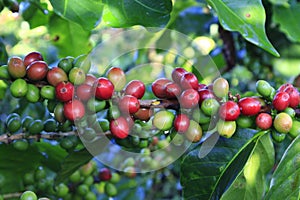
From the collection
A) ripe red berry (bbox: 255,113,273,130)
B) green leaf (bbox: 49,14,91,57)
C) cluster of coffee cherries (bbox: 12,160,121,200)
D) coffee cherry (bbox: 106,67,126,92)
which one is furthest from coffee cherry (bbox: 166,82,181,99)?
green leaf (bbox: 49,14,91,57)

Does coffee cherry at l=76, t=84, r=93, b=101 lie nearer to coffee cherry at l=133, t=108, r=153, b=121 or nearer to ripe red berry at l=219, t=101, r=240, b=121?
coffee cherry at l=133, t=108, r=153, b=121

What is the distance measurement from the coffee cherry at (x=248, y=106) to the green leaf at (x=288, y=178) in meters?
0.12

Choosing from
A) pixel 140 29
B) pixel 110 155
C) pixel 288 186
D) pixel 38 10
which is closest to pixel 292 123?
pixel 288 186

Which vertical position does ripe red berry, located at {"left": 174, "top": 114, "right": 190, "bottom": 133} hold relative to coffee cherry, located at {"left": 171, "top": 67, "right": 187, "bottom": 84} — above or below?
below

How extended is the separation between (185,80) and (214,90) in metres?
0.07

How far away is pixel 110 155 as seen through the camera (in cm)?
171

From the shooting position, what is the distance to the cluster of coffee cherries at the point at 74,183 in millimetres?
1526

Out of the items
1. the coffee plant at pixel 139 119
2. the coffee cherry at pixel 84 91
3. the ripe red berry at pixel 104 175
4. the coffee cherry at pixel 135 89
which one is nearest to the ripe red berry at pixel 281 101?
the coffee plant at pixel 139 119

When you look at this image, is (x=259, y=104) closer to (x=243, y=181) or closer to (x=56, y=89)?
(x=243, y=181)

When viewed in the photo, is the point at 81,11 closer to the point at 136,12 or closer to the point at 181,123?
the point at 136,12

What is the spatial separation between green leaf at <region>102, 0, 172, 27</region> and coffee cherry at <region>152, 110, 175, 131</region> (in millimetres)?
307

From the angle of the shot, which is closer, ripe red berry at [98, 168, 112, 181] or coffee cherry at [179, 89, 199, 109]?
coffee cherry at [179, 89, 199, 109]

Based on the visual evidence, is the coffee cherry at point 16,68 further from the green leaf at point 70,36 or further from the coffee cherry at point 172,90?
the green leaf at point 70,36

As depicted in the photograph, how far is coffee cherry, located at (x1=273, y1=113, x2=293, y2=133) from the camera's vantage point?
115 centimetres
